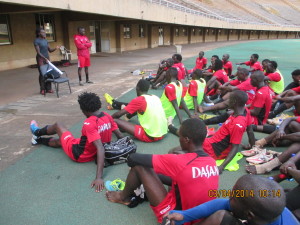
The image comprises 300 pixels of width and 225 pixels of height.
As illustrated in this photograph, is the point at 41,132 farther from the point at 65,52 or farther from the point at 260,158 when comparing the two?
the point at 65,52

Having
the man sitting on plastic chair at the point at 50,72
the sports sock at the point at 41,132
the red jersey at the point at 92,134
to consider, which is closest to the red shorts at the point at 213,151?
the red jersey at the point at 92,134

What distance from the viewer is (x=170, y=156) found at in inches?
80.0

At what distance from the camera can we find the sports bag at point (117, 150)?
131 inches

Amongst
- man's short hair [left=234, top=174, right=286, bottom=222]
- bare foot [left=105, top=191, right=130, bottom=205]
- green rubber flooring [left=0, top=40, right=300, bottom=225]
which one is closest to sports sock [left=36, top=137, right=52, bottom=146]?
green rubber flooring [left=0, top=40, right=300, bottom=225]

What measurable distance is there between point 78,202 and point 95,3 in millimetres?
10471

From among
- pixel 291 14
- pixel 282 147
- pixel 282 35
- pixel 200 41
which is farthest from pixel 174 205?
pixel 291 14

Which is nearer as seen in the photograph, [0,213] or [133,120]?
[0,213]

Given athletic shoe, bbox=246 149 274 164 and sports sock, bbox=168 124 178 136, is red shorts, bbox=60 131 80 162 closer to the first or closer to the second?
sports sock, bbox=168 124 178 136

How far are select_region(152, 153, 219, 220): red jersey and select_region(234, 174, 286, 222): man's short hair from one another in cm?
47

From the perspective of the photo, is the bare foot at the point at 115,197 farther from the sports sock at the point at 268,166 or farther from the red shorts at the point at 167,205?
the sports sock at the point at 268,166

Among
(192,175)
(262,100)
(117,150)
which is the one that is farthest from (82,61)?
(192,175)

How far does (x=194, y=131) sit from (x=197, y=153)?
178mm

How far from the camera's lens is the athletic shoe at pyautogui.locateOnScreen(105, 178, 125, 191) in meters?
2.92

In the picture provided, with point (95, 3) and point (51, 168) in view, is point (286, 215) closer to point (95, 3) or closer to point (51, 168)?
point (51, 168)
